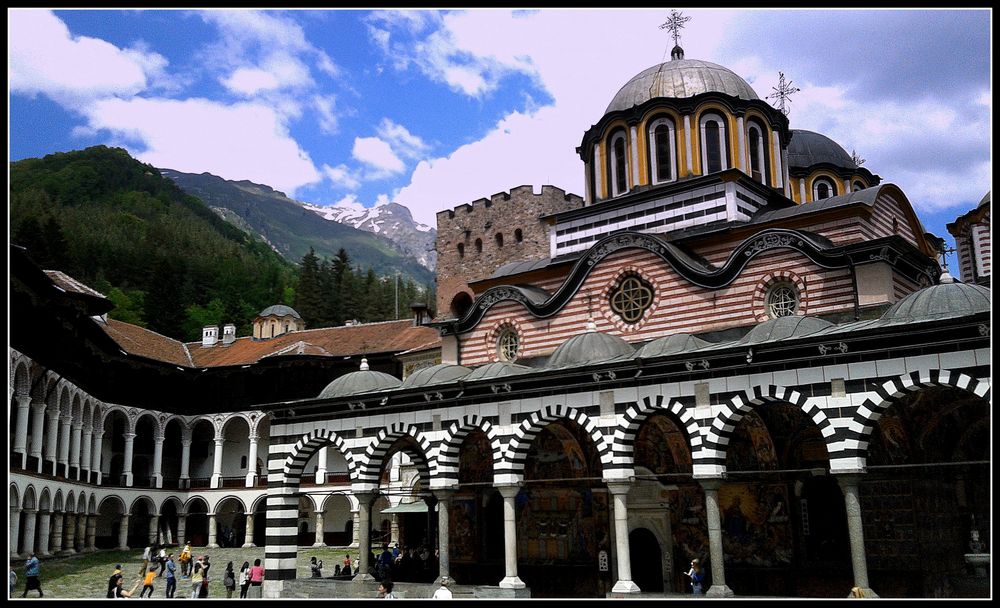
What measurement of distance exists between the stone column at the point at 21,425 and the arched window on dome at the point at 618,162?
1897cm

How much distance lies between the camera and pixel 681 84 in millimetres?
25578

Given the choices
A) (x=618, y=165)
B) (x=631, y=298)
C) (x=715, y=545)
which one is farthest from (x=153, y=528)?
(x=715, y=545)

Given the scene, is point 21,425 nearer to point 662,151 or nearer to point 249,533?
point 249,533

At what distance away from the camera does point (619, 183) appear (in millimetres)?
25656

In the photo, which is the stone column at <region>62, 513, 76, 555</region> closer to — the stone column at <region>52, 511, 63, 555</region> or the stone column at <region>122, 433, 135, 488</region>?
the stone column at <region>52, 511, 63, 555</region>

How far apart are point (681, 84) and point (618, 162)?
2.67 meters

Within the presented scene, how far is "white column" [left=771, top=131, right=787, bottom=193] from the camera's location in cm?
2577

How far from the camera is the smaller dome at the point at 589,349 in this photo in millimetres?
19781

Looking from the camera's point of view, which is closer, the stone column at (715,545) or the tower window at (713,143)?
the stone column at (715,545)

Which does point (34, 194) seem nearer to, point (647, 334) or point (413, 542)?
point (413, 542)

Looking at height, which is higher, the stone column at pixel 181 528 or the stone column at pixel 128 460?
the stone column at pixel 128 460

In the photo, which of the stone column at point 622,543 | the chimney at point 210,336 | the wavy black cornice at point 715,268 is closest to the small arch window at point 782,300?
the wavy black cornice at point 715,268

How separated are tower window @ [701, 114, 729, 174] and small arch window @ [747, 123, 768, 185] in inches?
38.8

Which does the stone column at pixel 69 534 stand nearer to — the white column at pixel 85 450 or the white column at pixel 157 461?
the white column at pixel 85 450
